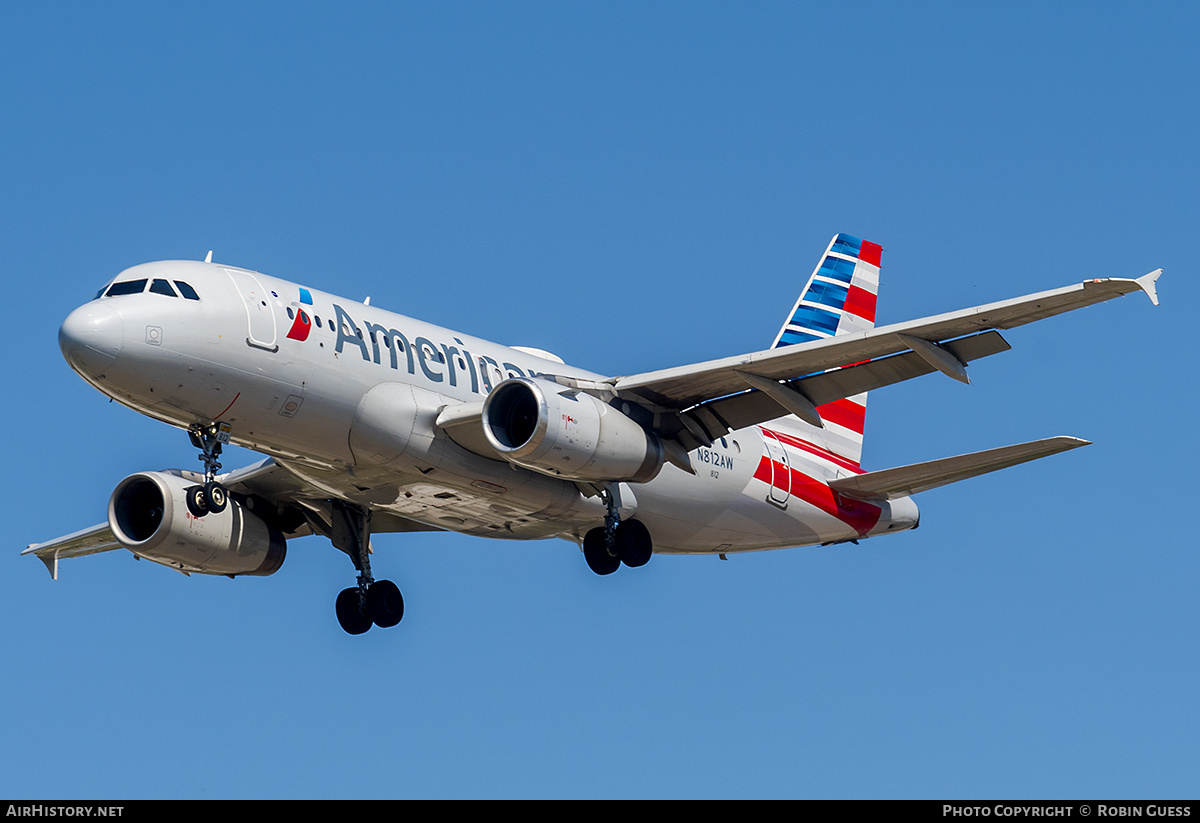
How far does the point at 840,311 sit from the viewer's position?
4106cm

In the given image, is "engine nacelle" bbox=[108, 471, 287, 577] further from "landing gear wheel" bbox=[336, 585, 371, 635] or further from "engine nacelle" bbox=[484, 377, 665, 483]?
"engine nacelle" bbox=[484, 377, 665, 483]

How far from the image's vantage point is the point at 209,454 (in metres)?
27.7

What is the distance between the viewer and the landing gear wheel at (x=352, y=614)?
34.2 m

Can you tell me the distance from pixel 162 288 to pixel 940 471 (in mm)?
15906

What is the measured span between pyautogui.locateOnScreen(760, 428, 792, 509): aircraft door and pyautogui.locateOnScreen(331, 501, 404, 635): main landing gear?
8.55m

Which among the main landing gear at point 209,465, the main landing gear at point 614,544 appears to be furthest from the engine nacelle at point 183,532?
the main landing gear at point 614,544

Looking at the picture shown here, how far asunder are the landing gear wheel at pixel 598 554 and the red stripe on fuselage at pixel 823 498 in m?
4.67

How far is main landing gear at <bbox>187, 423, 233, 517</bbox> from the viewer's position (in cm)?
2739

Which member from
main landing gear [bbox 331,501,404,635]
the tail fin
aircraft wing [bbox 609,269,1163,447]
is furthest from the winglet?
main landing gear [bbox 331,501,404,635]

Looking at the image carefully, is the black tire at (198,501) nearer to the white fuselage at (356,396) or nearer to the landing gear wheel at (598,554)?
the white fuselage at (356,396)

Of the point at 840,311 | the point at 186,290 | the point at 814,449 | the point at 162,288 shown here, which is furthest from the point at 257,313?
the point at 840,311
